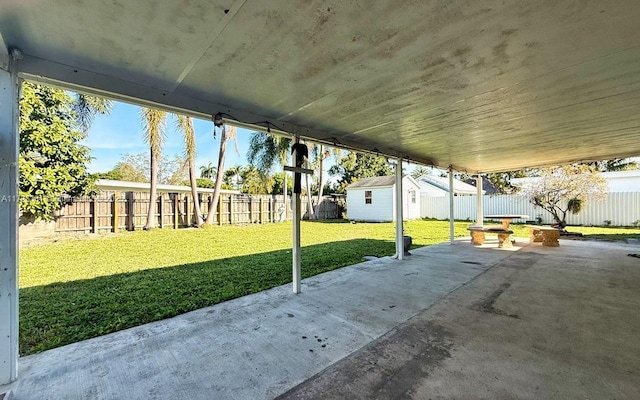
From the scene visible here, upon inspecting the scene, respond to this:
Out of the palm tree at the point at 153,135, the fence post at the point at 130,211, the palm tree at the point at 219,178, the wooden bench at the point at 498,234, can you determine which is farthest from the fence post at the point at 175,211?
the wooden bench at the point at 498,234

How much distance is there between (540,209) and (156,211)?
61.2ft

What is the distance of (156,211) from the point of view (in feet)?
39.9

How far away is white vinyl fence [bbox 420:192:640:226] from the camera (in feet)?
39.8

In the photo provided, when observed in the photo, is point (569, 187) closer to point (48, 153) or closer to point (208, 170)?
point (48, 153)

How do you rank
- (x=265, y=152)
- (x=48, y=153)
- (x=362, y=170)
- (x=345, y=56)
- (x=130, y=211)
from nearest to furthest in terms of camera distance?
(x=345, y=56) → (x=48, y=153) → (x=130, y=211) → (x=265, y=152) → (x=362, y=170)

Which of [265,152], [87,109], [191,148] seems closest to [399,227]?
[191,148]

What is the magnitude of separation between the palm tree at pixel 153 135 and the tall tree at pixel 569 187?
15460 millimetres

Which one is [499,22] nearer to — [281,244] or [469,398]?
[469,398]

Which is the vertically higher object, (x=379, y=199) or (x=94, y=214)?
(x=379, y=199)

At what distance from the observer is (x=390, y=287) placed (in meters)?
4.25

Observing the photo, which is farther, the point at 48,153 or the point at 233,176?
the point at 233,176

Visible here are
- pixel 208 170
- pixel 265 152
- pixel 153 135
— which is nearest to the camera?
pixel 153 135

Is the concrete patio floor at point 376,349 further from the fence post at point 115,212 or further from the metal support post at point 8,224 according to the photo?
the fence post at point 115,212

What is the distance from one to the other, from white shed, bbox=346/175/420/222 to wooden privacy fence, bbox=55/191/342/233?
4.83m
